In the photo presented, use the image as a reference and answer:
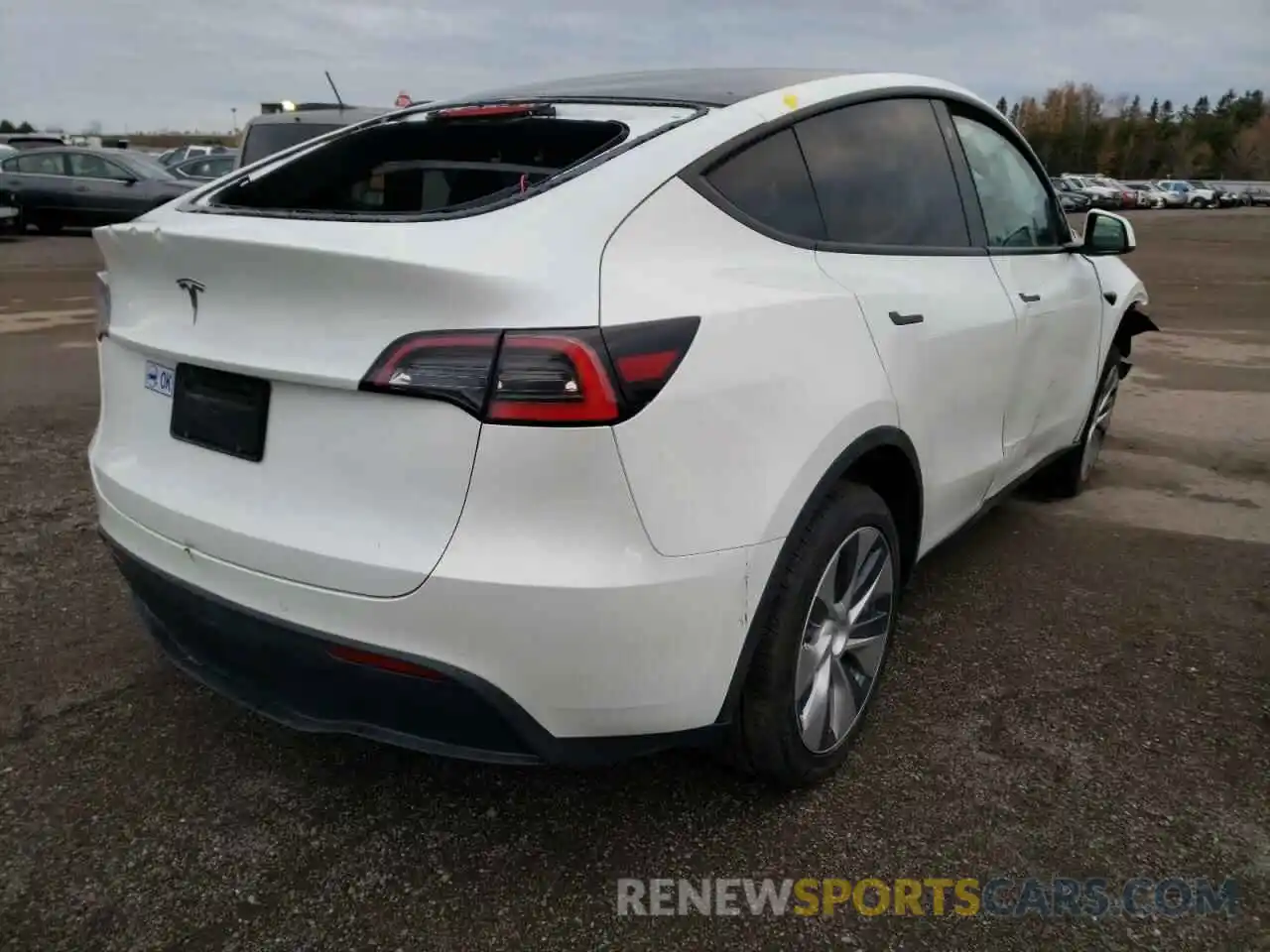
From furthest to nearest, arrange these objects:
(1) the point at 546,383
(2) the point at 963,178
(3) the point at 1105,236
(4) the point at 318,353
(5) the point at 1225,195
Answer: (5) the point at 1225,195
(3) the point at 1105,236
(2) the point at 963,178
(4) the point at 318,353
(1) the point at 546,383

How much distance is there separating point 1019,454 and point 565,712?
2.33 m

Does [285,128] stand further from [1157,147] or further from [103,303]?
[1157,147]

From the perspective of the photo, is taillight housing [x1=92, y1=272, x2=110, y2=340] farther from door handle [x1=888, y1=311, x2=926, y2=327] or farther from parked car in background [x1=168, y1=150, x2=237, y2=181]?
parked car in background [x1=168, y1=150, x2=237, y2=181]

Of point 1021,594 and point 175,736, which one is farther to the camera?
point 1021,594

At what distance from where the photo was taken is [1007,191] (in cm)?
365

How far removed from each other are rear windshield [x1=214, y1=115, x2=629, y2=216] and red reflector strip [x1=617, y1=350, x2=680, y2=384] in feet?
2.15

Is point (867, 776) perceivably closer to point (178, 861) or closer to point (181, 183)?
point (178, 861)

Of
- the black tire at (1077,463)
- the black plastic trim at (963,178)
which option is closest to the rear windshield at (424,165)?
the black plastic trim at (963,178)

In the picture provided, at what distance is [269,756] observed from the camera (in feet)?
8.67

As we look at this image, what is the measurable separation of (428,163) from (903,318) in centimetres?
129

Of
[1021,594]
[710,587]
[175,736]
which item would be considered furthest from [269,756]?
[1021,594]

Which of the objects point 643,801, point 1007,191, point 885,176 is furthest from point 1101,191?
point 643,801

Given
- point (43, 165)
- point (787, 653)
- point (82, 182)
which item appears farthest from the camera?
point (43, 165)

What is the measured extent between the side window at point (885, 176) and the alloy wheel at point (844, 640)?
799 millimetres
